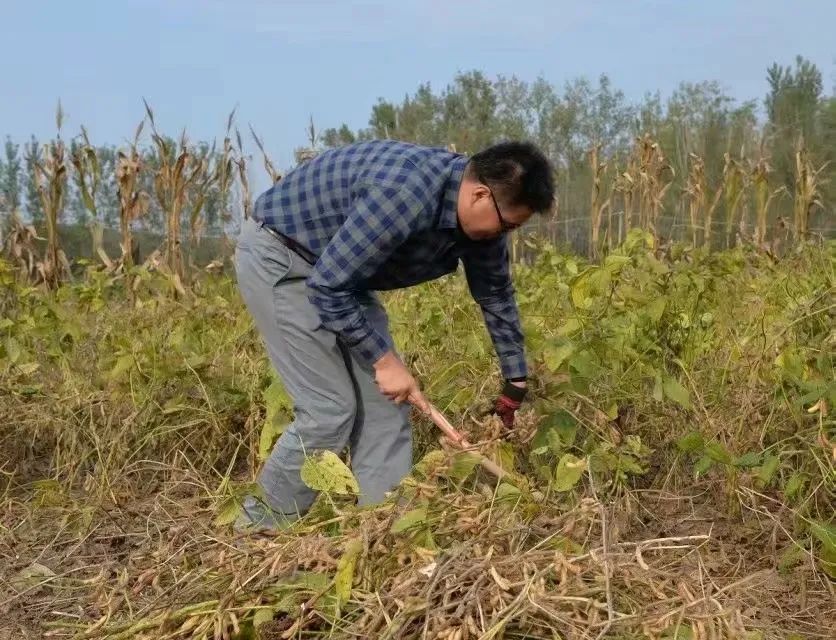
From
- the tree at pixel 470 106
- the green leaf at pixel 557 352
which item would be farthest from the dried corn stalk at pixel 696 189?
the tree at pixel 470 106

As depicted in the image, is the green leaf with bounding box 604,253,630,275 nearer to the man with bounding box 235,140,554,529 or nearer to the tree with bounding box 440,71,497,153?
the man with bounding box 235,140,554,529

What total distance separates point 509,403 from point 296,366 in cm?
64

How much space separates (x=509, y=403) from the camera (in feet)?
9.00

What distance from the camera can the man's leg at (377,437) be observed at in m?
2.68

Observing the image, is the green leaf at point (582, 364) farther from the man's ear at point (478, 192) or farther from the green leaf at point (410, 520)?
the green leaf at point (410, 520)

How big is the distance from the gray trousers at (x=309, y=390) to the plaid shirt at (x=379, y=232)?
3.1 inches

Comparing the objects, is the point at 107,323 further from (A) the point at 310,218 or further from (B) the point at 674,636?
(B) the point at 674,636

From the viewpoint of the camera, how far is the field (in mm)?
1776

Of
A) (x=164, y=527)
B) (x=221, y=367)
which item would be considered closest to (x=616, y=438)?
(x=164, y=527)

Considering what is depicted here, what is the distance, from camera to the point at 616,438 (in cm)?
257

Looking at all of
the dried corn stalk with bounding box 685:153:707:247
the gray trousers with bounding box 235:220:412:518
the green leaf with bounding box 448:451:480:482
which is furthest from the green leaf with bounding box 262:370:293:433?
the dried corn stalk with bounding box 685:153:707:247

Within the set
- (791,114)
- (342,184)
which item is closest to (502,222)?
(342,184)

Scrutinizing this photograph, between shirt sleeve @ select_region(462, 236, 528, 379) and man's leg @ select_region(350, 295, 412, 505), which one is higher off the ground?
shirt sleeve @ select_region(462, 236, 528, 379)

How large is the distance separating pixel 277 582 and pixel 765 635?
1.07 meters
